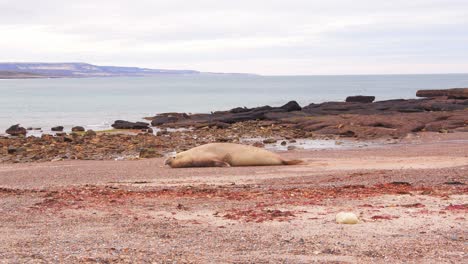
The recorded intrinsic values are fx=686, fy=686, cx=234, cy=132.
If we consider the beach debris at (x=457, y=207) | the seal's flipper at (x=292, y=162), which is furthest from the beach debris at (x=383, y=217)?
the seal's flipper at (x=292, y=162)

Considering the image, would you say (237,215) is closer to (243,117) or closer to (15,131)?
(15,131)

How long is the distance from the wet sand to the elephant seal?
1.48 metres

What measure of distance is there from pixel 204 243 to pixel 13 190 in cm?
638

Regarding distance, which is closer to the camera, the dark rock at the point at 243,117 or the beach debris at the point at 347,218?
the beach debris at the point at 347,218

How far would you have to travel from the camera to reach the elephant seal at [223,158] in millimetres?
18641

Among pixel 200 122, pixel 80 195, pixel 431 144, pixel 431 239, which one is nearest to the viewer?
pixel 431 239

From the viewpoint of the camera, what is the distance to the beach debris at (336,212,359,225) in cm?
924

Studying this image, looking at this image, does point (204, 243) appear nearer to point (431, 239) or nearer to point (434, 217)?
point (431, 239)

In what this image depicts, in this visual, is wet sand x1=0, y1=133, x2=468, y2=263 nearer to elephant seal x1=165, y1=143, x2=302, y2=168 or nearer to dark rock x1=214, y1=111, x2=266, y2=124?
elephant seal x1=165, y1=143, x2=302, y2=168

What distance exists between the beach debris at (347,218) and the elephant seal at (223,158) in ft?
30.6

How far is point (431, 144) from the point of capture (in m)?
26.8

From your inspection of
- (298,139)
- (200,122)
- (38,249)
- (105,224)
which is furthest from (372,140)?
(38,249)

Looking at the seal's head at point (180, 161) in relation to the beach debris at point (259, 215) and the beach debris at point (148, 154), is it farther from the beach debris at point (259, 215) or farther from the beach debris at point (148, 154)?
the beach debris at point (259, 215)

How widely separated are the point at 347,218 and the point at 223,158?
9807 millimetres
